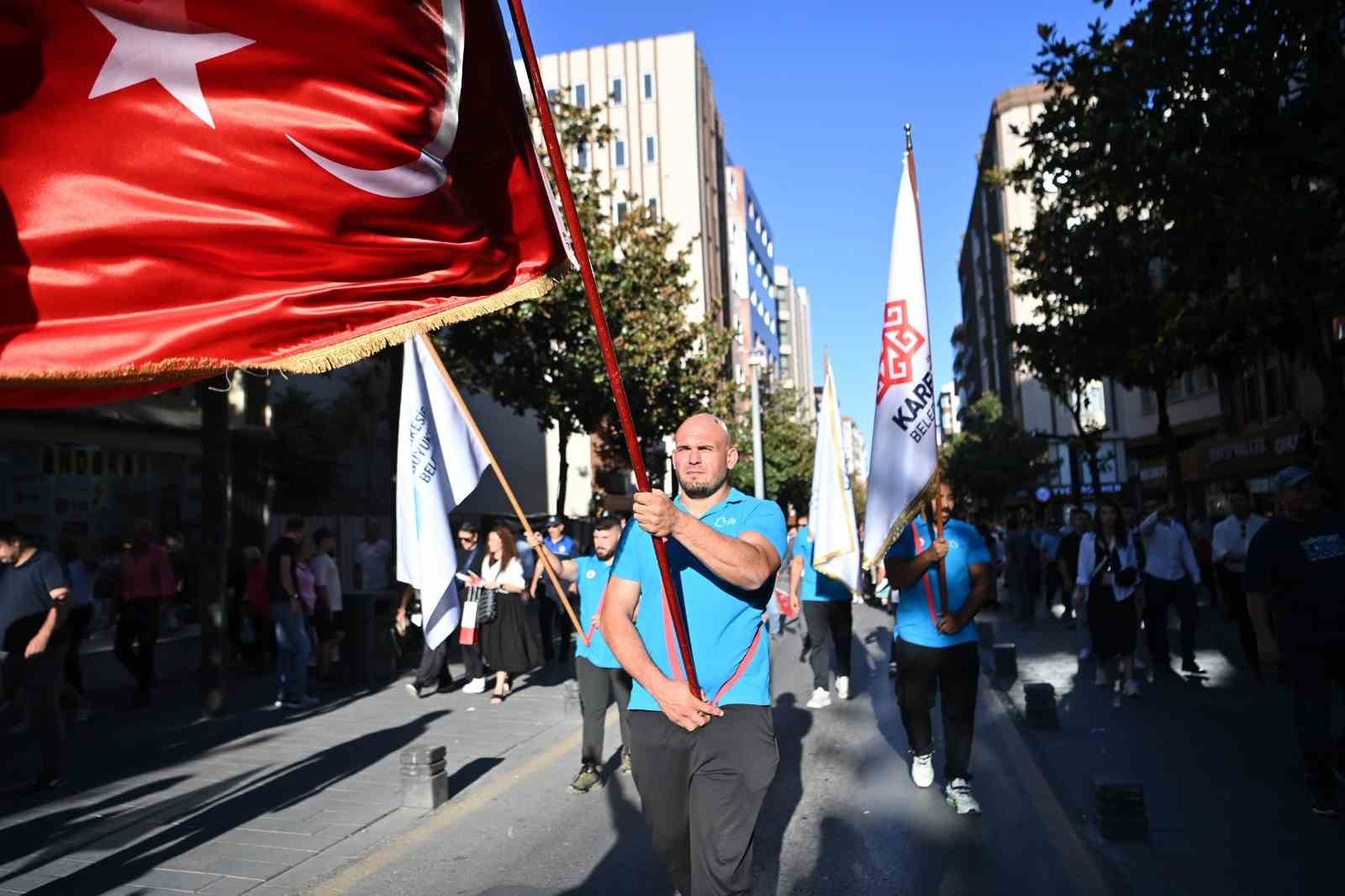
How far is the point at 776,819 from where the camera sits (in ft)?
22.3

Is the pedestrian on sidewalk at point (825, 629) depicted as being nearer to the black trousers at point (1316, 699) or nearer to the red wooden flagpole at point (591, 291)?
the black trousers at point (1316, 699)

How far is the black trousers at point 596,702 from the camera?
8047mm

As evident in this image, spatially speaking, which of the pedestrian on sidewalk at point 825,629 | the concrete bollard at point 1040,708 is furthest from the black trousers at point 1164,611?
the pedestrian on sidewalk at point 825,629

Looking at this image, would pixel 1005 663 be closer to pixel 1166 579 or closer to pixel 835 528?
pixel 1166 579

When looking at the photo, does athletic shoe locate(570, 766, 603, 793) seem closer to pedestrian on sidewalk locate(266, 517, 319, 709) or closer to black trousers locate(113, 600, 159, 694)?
pedestrian on sidewalk locate(266, 517, 319, 709)

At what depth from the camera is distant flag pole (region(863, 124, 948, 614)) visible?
259 inches

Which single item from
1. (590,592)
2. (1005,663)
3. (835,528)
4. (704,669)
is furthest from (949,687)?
(1005,663)

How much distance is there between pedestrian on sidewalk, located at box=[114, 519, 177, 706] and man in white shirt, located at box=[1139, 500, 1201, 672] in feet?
33.5

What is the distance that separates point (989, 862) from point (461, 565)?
8060mm

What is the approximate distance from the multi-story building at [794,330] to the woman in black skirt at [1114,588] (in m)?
80.0

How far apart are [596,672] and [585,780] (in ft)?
2.58

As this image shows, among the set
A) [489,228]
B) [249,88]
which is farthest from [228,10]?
[489,228]

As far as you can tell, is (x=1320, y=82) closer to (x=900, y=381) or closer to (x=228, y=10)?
(x=900, y=381)

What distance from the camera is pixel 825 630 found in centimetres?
1131
